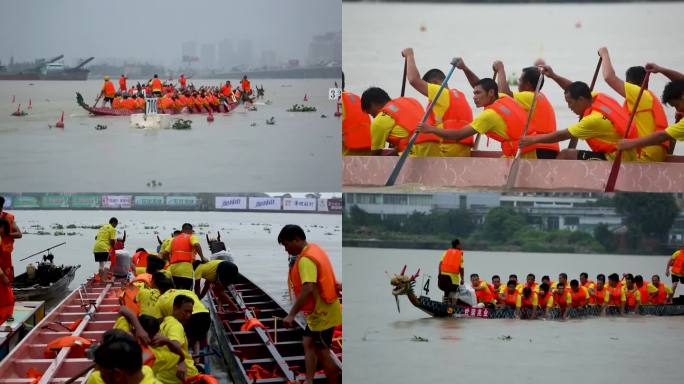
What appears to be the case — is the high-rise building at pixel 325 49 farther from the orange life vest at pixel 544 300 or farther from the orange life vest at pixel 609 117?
the orange life vest at pixel 544 300

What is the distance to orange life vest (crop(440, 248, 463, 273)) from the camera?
17.4 ft

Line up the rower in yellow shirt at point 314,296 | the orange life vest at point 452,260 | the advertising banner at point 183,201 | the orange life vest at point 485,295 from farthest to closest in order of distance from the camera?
1. the orange life vest at point 485,295
2. the orange life vest at point 452,260
3. the advertising banner at point 183,201
4. the rower in yellow shirt at point 314,296

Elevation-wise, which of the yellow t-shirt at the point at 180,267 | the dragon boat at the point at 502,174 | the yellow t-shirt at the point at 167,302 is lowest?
the yellow t-shirt at the point at 167,302

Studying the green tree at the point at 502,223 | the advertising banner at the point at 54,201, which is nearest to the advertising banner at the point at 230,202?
the advertising banner at the point at 54,201

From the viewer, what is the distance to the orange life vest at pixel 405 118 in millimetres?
4629

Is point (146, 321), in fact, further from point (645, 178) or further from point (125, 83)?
point (645, 178)

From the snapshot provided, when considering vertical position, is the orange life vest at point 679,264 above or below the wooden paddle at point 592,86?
below

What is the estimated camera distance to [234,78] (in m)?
4.55

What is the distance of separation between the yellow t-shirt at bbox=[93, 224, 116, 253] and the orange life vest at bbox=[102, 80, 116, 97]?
1.85 ft

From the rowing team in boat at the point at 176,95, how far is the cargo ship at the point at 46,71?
12cm

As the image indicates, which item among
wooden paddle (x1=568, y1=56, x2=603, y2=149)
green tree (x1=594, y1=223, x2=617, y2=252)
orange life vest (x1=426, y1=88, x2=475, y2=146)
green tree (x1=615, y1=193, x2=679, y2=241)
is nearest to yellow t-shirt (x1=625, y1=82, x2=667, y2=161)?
wooden paddle (x1=568, y1=56, x2=603, y2=149)

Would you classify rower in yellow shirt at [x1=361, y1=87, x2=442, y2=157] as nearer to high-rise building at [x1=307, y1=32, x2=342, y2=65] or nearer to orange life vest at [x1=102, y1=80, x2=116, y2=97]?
high-rise building at [x1=307, y1=32, x2=342, y2=65]

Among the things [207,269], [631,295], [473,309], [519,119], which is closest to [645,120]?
[519,119]

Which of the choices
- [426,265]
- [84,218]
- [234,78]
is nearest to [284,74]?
[234,78]
